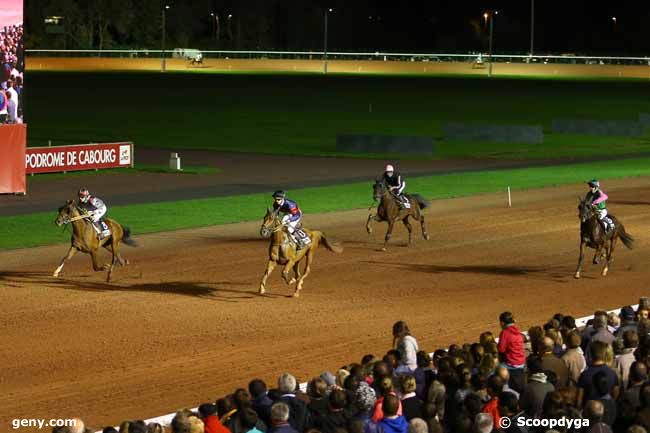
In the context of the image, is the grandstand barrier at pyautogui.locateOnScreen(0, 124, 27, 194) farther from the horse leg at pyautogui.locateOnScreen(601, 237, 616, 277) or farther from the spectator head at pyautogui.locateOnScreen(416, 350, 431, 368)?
the spectator head at pyautogui.locateOnScreen(416, 350, 431, 368)

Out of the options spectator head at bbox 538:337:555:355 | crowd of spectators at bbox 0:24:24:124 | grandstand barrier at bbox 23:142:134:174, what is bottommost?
spectator head at bbox 538:337:555:355

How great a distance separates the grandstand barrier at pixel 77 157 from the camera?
146 ft

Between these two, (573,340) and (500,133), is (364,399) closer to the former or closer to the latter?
(573,340)

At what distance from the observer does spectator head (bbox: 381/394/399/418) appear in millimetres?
11742

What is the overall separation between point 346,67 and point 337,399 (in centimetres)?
13824

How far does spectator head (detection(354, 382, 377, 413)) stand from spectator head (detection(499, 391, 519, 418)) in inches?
47.6

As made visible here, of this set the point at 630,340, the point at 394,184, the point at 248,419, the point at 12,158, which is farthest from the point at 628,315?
the point at 12,158

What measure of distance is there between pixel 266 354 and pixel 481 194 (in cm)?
2225

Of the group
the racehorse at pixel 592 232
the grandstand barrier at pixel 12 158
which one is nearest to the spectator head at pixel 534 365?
the racehorse at pixel 592 232

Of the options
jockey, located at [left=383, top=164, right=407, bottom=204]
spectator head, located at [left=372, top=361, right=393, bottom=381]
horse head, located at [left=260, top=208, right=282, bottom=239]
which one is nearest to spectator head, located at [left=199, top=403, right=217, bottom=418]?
spectator head, located at [left=372, top=361, right=393, bottom=381]

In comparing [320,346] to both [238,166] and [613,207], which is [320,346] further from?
[238,166]

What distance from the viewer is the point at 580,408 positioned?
12961 millimetres

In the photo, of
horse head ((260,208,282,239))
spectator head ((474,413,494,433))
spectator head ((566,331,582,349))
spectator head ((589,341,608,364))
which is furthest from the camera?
horse head ((260,208,282,239))

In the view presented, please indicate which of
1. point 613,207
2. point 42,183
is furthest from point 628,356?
point 42,183
